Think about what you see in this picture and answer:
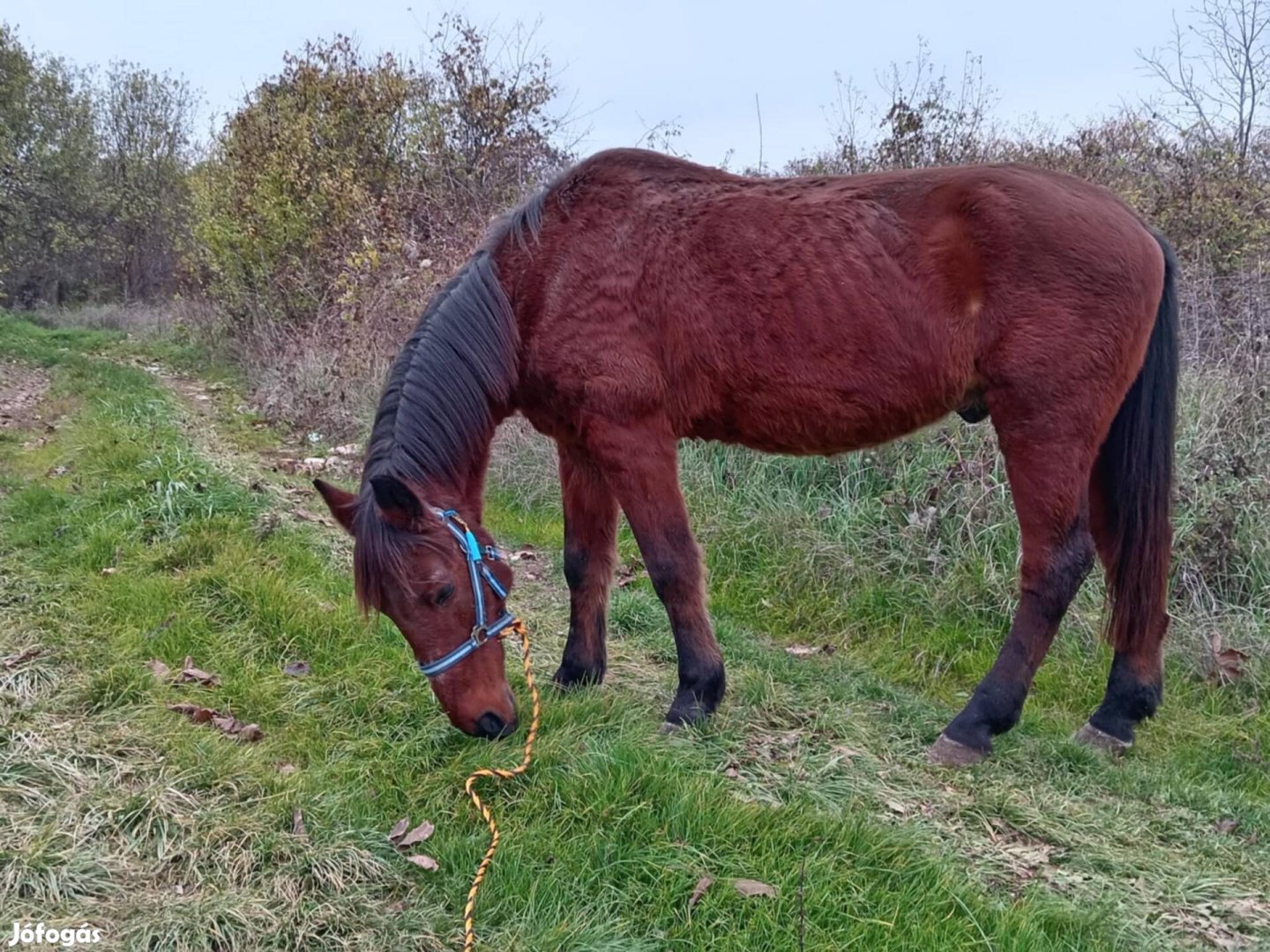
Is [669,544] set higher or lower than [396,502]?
lower

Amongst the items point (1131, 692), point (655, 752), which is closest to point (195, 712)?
point (655, 752)

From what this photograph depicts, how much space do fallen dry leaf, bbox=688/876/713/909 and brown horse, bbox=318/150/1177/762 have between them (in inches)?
45.5

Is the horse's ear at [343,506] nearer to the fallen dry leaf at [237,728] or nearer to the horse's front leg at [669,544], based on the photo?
the fallen dry leaf at [237,728]

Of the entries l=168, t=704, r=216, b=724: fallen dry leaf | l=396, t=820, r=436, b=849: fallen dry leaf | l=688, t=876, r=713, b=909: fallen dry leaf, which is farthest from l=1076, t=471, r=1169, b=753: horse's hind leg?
l=168, t=704, r=216, b=724: fallen dry leaf

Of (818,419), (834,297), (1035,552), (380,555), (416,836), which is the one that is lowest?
(416,836)

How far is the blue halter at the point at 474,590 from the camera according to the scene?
286 centimetres

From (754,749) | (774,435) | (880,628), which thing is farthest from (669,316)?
(880,628)

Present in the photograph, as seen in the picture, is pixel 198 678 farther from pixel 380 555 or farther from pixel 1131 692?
pixel 1131 692

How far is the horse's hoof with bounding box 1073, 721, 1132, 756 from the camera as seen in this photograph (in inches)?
141

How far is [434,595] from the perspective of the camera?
286 centimetres

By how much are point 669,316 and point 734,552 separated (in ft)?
7.88

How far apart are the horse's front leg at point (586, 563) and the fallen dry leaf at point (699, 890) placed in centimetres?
152

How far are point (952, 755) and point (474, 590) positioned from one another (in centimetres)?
204

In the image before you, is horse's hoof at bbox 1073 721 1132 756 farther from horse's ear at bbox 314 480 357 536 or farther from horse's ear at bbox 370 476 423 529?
horse's ear at bbox 314 480 357 536
